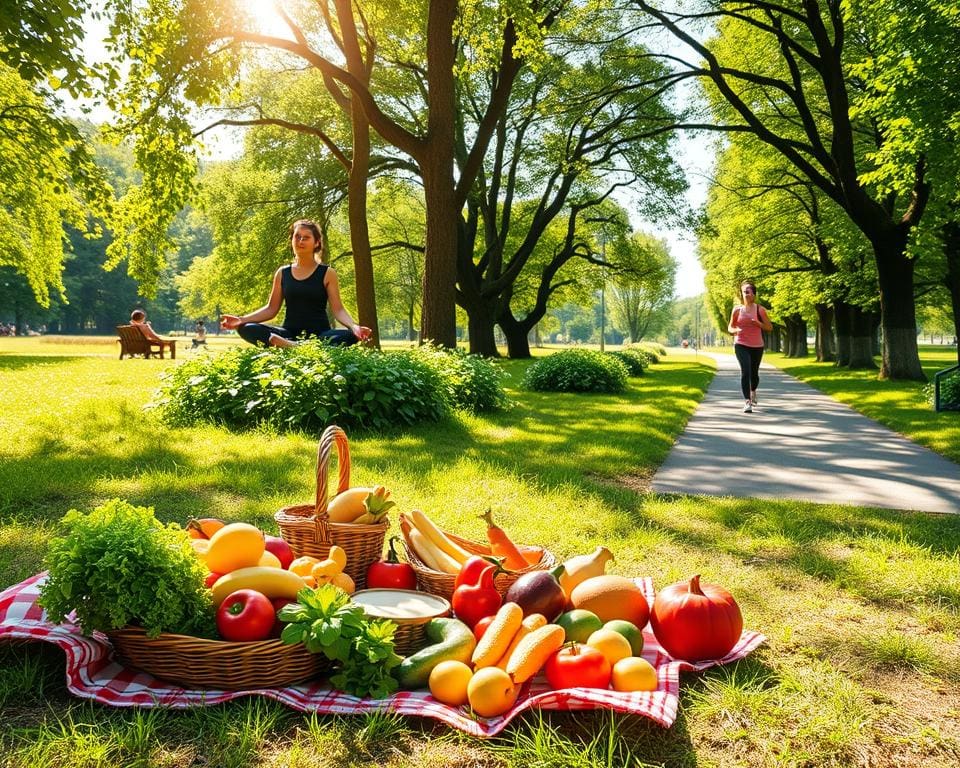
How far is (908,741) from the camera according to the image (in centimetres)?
224

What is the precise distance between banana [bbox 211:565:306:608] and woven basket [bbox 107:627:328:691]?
248 millimetres

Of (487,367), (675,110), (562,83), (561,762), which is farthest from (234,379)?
(675,110)

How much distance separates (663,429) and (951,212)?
11.2 meters

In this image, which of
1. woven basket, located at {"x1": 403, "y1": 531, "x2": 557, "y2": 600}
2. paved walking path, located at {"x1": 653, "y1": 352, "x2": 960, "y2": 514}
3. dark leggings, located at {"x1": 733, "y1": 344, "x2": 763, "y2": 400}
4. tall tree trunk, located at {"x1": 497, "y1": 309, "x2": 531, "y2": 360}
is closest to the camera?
woven basket, located at {"x1": 403, "y1": 531, "x2": 557, "y2": 600}

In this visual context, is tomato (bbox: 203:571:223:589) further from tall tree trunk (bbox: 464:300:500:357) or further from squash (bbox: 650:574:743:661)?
tall tree trunk (bbox: 464:300:500:357)

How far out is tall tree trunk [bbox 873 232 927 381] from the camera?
54.8 feet

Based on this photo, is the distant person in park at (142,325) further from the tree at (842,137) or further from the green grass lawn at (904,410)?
the green grass lawn at (904,410)

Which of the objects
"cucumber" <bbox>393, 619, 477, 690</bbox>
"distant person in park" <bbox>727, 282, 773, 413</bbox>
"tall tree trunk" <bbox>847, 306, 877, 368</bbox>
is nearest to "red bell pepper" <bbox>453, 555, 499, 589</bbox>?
"cucumber" <bbox>393, 619, 477, 690</bbox>

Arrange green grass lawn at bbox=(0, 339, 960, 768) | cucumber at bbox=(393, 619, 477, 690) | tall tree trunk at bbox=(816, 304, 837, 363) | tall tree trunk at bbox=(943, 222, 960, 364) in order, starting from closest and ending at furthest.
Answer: green grass lawn at bbox=(0, 339, 960, 768) → cucumber at bbox=(393, 619, 477, 690) → tall tree trunk at bbox=(943, 222, 960, 364) → tall tree trunk at bbox=(816, 304, 837, 363)

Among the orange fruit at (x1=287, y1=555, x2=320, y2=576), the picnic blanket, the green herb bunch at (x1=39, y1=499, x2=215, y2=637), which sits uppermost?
the green herb bunch at (x1=39, y1=499, x2=215, y2=637)

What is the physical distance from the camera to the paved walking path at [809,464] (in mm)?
5949

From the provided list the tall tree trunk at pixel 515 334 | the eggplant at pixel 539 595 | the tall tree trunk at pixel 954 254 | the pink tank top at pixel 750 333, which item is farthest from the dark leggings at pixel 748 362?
the tall tree trunk at pixel 515 334

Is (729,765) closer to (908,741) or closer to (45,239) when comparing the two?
(908,741)

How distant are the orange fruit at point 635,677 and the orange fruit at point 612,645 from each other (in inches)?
4.0
